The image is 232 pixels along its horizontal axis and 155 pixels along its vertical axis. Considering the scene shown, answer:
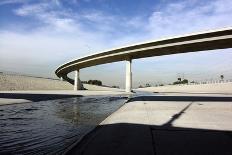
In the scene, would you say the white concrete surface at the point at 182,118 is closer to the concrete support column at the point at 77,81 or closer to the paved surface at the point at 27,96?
the paved surface at the point at 27,96

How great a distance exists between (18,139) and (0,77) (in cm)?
8056

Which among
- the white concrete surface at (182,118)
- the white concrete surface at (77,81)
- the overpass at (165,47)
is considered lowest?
the white concrete surface at (182,118)

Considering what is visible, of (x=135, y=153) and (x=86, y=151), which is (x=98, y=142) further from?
(x=135, y=153)

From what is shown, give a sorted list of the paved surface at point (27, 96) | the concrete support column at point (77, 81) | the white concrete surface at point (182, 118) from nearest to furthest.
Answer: the white concrete surface at point (182, 118)
the paved surface at point (27, 96)
the concrete support column at point (77, 81)

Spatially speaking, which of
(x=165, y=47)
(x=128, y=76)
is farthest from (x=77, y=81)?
(x=165, y=47)

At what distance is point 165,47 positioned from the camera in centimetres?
5947

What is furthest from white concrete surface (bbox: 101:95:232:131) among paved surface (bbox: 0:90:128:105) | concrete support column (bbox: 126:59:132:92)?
concrete support column (bbox: 126:59:132:92)

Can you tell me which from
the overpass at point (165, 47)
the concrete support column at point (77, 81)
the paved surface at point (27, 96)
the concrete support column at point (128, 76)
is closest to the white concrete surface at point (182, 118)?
the paved surface at point (27, 96)

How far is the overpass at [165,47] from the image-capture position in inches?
2055

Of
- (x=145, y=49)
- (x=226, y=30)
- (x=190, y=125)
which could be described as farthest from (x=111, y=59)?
(x=190, y=125)

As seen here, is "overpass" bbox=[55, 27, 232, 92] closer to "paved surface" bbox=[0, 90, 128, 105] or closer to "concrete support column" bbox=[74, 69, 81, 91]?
"concrete support column" bbox=[74, 69, 81, 91]

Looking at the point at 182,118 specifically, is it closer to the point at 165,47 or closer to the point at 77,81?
the point at 165,47

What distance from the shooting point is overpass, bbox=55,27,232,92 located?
5219cm

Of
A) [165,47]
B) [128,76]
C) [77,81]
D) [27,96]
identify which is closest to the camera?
[27,96]
